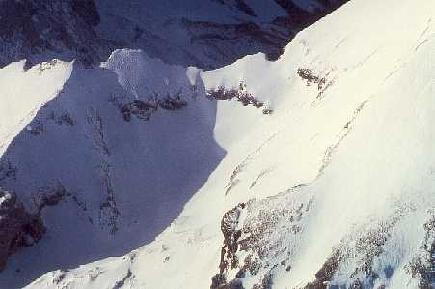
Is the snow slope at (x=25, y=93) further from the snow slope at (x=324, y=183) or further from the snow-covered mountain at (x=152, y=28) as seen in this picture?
the snow-covered mountain at (x=152, y=28)

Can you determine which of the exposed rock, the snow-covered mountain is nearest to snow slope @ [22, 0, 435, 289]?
the exposed rock

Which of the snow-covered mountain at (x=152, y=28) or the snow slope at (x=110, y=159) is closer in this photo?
the snow slope at (x=110, y=159)

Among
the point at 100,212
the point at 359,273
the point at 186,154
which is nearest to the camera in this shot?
the point at 359,273

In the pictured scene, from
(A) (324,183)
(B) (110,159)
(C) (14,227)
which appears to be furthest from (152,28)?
(A) (324,183)

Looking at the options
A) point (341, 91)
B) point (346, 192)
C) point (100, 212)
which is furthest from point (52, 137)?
point (346, 192)

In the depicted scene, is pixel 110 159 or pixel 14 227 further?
pixel 110 159

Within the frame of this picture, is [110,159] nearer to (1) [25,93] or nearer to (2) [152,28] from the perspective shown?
(1) [25,93]

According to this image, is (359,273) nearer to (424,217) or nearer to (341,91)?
(424,217)

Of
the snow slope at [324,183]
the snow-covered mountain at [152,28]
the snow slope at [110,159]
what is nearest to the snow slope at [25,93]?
the snow slope at [110,159]
